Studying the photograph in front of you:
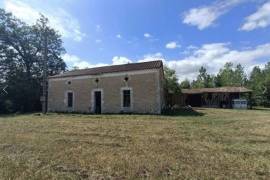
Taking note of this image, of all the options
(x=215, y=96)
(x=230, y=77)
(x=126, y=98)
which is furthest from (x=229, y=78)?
(x=126, y=98)

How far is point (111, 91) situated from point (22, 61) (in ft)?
53.5

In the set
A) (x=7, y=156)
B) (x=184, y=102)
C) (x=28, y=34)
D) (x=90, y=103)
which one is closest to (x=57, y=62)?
(x=28, y=34)

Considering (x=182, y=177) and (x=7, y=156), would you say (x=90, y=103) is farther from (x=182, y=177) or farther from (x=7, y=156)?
(x=182, y=177)

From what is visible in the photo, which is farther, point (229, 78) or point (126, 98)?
point (229, 78)

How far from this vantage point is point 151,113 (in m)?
18.0

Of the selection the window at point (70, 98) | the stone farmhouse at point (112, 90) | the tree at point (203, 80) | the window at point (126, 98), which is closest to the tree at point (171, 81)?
the stone farmhouse at point (112, 90)

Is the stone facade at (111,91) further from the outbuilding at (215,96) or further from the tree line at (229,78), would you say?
the tree line at (229,78)

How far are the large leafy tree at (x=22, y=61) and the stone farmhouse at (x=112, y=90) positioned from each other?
18.9 feet

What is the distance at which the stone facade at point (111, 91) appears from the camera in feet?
59.8

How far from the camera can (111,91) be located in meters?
20.0

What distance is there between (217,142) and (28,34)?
97.5 ft

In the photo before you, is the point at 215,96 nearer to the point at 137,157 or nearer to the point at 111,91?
the point at 111,91

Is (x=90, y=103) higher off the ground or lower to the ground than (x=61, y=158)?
higher

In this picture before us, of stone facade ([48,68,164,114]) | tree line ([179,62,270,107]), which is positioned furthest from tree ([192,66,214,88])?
stone facade ([48,68,164,114])
